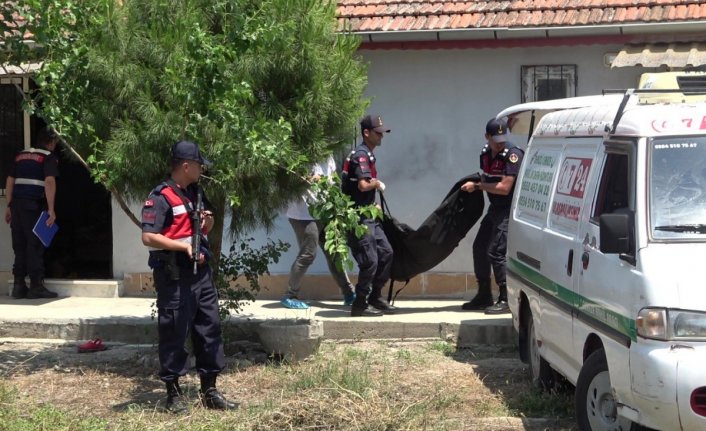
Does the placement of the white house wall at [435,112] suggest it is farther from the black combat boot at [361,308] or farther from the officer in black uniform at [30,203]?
the officer in black uniform at [30,203]

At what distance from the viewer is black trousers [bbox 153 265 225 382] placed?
23.1 feet

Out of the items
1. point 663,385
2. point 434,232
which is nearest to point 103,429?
point 663,385

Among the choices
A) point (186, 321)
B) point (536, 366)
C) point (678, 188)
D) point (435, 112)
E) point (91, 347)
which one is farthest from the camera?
point (435, 112)

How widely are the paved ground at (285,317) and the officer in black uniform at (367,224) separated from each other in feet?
0.99

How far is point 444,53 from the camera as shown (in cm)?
1131

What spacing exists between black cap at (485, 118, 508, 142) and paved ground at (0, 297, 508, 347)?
5.53 feet

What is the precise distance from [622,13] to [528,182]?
3322 millimetres

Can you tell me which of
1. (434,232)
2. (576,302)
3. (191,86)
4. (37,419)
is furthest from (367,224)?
(37,419)

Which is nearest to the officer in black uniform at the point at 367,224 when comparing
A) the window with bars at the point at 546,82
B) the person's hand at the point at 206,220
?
the window with bars at the point at 546,82

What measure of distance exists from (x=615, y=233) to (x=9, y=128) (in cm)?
838

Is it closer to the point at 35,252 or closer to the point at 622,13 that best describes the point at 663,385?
the point at 622,13

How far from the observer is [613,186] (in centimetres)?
620

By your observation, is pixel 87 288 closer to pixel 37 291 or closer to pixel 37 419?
pixel 37 291

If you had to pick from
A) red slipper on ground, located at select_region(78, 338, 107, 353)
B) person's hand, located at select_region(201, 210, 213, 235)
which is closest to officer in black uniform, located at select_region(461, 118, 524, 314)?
red slipper on ground, located at select_region(78, 338, 107, 353)
